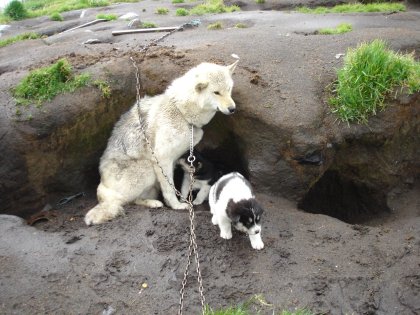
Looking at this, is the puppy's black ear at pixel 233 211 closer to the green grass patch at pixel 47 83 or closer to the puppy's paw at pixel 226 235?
the puppy's paw at pixel 226 235

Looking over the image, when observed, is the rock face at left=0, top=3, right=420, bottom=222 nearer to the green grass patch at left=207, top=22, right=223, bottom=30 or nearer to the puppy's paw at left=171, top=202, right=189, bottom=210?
the puppy's paw at left=171, top=202, right=189, bottom=210

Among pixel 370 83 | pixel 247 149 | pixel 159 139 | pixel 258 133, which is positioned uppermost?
pixel 370 83

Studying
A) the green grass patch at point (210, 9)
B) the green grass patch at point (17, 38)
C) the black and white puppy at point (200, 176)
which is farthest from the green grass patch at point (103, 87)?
the green grass patch at point (210, 9)

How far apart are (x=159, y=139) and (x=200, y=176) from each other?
92 cm

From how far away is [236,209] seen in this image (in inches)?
179

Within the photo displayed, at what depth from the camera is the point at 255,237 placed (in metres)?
4.92

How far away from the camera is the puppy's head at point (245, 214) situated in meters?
4.51

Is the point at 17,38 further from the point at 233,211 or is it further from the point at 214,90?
the point at 233,211

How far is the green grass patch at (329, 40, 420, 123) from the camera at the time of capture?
20.5ft

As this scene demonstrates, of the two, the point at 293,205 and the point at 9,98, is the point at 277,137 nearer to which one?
the point at 293,205

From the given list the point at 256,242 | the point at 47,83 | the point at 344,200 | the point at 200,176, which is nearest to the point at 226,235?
the point at 256,242

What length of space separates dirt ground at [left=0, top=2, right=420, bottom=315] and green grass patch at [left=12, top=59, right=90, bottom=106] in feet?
5.61

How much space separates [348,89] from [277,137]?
1.20m

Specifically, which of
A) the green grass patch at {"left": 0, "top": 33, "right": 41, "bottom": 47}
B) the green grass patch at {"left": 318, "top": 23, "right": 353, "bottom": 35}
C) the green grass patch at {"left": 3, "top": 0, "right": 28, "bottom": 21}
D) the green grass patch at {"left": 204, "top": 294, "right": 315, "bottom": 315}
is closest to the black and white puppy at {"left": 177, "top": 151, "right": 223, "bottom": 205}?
the green grass patch at {"left": 204, "top": 294, "right": 315, "bottom": 315}
